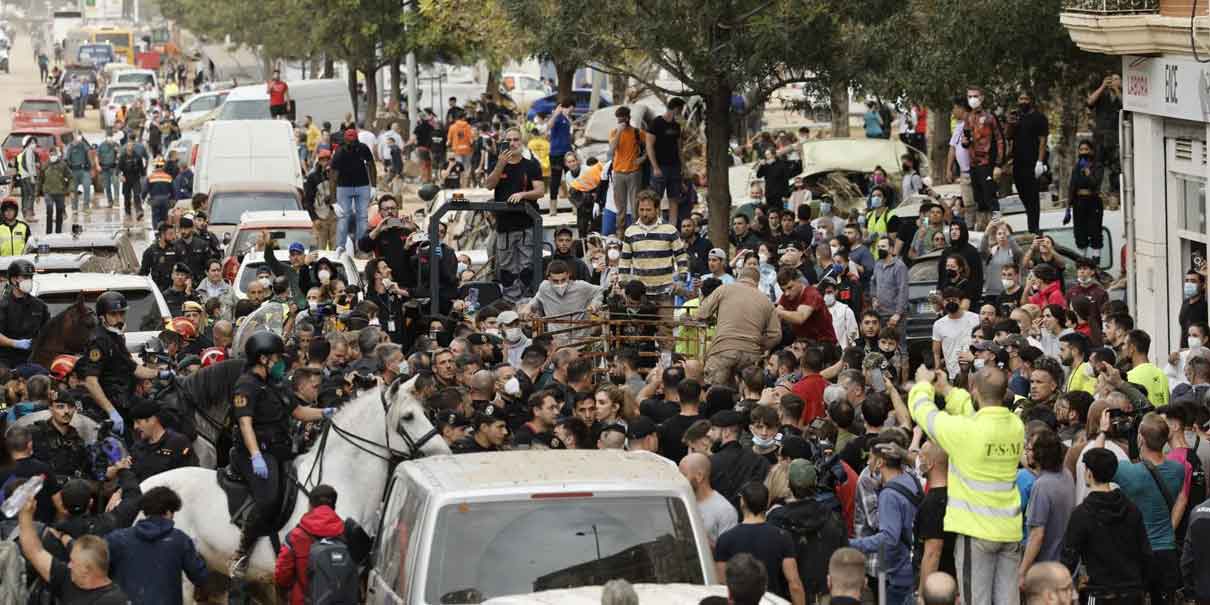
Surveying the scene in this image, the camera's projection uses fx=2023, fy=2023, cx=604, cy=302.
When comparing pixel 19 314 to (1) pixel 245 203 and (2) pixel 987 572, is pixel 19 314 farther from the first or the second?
(1) pixel 245 203

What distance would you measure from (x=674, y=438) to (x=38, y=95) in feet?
280

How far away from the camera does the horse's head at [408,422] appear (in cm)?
1191

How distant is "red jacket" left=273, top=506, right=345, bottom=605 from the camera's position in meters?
10.5

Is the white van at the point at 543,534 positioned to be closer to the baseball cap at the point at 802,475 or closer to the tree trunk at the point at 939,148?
the baseball cap at the point at 802,475

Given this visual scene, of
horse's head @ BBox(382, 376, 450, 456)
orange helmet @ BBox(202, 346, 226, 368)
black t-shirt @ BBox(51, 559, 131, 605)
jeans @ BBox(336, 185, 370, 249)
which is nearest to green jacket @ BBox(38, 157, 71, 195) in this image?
jeans @ BBox(336, 185, 370, 249)

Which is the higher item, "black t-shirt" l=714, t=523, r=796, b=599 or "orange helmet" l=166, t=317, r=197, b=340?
"orange helmet" l=166, t=317, r=197, b=340

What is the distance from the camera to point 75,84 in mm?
76562

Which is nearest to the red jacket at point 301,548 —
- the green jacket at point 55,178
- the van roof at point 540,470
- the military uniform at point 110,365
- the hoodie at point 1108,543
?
the van roof at point 540,470

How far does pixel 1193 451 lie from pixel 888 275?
28.0ft

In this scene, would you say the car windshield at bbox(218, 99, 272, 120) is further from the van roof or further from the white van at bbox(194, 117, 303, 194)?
the van roof

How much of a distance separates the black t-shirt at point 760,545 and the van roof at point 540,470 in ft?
1.95

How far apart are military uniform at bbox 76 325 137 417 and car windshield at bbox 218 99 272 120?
34143mm

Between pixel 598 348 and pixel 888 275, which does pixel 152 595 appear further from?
pixel 888 275

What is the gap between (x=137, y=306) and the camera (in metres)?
20.6
